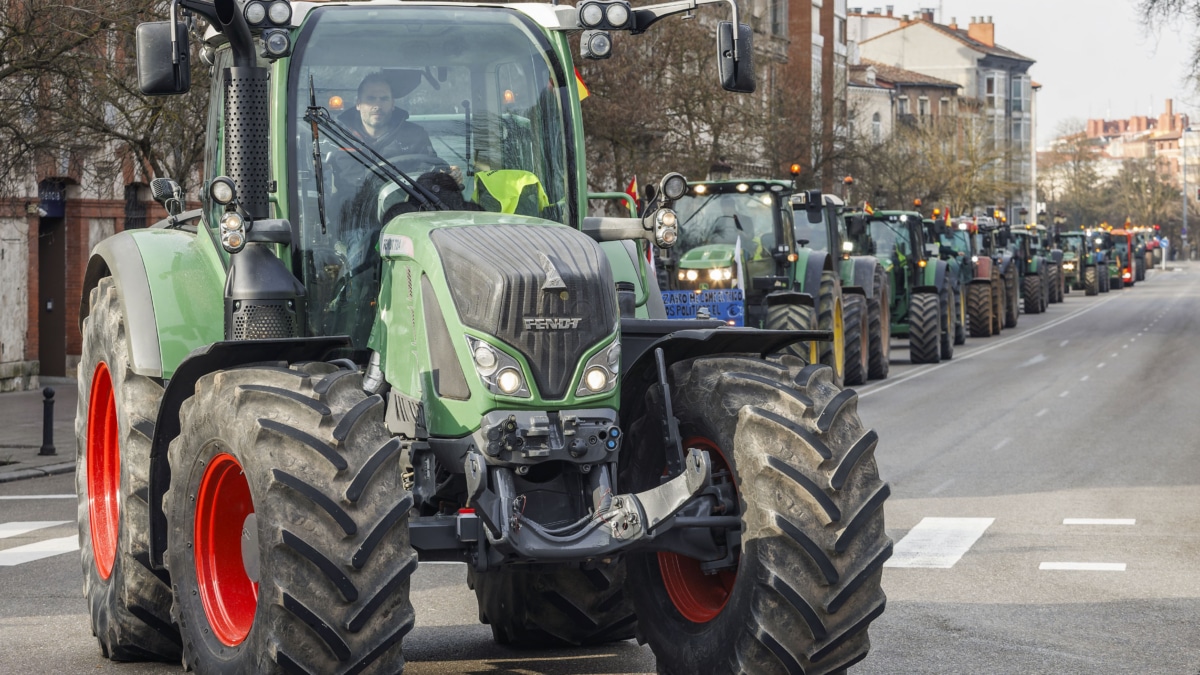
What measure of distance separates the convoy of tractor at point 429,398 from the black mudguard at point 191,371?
1 cm

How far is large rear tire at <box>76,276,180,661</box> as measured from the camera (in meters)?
7.32

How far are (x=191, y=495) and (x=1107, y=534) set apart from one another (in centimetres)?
761

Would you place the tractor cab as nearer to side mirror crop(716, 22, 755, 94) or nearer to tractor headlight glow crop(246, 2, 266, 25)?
side mirror crop(716, 22, 755, 94)

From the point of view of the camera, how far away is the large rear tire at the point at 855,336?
Result: 25.5 metres

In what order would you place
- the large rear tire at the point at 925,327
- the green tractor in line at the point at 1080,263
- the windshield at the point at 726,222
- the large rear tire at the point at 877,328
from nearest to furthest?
the windshield at the point at 726,222, the large rear tire at the point at 877,328, the large rear tire at the point at 925,327, the green tractor in line at the point at 1080,263

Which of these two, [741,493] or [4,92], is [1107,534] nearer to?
[741,493]

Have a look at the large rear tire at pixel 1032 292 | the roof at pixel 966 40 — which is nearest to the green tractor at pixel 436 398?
the large rear tire at pixel 1032 292

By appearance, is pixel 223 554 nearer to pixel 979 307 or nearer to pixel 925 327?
pixel 925 327

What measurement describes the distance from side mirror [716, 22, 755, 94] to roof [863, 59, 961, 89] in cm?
9391

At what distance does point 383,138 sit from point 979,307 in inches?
1378

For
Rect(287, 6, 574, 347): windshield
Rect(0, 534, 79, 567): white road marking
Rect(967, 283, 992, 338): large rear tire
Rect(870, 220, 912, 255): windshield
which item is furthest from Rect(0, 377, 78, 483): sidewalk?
Rect(967, 283, 992, 338): large rear tire

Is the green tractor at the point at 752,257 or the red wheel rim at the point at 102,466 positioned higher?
the green tractor at the point at 752,257

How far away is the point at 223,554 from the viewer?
6586mm

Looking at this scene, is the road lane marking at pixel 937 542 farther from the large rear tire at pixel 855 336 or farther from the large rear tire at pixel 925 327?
the large rear tire at pixel 925 327
